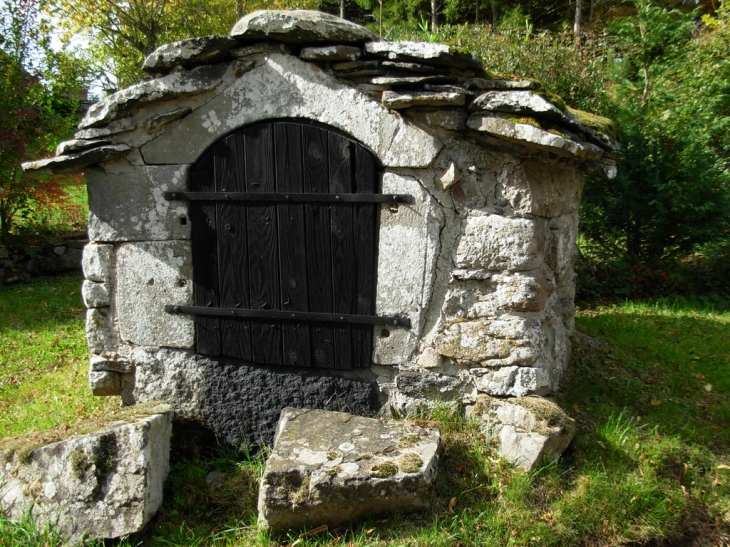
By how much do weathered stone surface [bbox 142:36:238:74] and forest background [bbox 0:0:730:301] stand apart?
337 centimetres

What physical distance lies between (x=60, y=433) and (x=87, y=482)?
0.49 m

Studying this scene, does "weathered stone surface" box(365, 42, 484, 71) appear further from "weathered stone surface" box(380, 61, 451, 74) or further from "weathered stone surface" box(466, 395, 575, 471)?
"weathered stone surface" box(466, 395, 575, 471)

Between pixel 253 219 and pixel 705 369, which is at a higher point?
pixel 253 219

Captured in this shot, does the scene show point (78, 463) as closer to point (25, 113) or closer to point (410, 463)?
point (410, 463)

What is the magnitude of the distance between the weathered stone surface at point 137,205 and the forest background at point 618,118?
3.78m

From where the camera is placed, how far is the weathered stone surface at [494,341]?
3.26 metres

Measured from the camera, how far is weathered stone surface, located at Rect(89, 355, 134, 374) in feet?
12.5

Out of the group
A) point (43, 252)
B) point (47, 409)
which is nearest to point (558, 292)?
point (47, 409)

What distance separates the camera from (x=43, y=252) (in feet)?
29.1

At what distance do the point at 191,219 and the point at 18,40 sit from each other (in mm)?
7664

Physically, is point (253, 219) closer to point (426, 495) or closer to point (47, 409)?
point (426, 495)

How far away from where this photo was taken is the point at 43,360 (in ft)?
18.2

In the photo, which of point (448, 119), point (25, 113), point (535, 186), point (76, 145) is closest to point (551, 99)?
point (535, 186)

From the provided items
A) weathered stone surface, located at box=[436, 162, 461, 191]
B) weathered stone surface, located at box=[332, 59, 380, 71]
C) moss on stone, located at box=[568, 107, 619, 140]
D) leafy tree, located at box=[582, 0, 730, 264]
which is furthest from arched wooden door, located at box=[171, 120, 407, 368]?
leafy tree, located at box=[582, 0, 730, 264]
